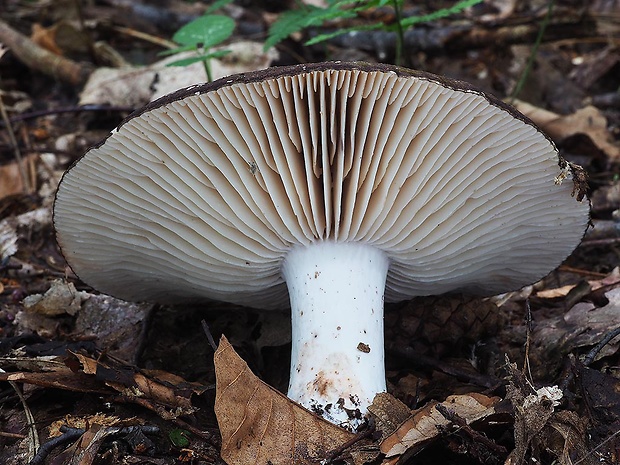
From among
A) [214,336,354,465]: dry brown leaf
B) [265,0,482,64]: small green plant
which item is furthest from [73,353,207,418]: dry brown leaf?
[265,0,482,64]: small green plant

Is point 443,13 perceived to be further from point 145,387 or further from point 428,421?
point 145,387

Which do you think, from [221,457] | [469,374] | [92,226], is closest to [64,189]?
[92,226]

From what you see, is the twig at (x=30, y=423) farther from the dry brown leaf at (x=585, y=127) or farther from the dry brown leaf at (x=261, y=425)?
the dry brown leaf at (x=585, y=127)

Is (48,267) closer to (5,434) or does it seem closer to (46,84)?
(5,434)

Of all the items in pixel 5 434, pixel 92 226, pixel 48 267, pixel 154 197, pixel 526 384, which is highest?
pixel 154 197

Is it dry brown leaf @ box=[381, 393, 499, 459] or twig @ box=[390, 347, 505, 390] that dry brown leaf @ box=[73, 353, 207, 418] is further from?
twig @ box=[390, 347, 505, 390]

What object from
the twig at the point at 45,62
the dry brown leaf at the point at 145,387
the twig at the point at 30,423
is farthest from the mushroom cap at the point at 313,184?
the twig at the point at 45,62
